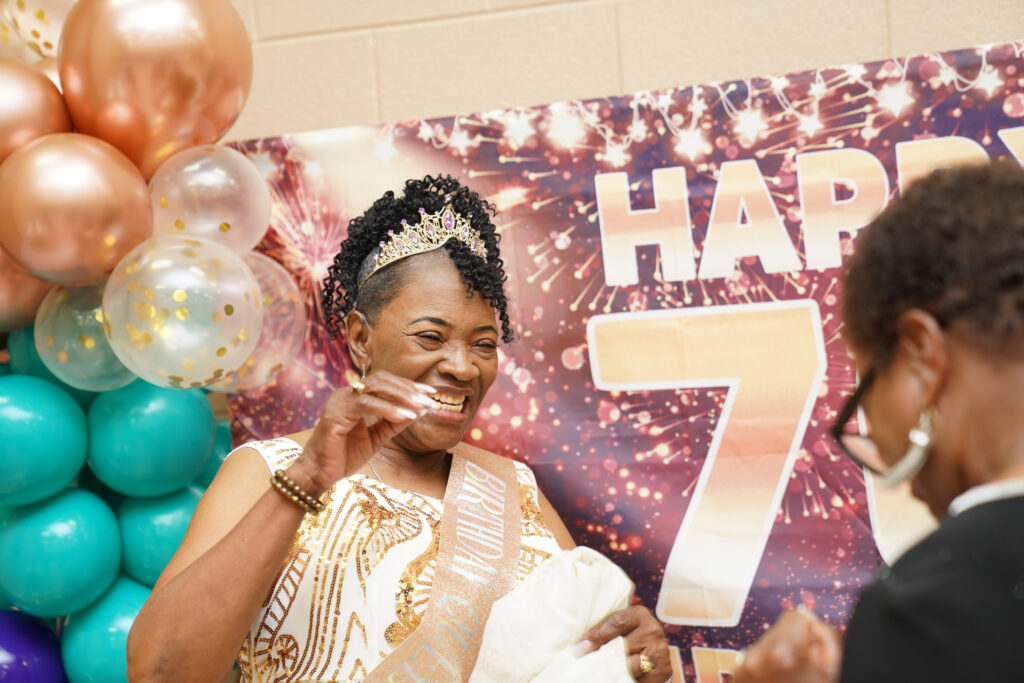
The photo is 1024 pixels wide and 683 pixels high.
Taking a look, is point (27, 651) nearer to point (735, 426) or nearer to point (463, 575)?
point (463, 575)

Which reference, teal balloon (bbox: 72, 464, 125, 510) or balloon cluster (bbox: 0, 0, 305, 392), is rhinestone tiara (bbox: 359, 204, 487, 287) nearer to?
balloon cluster (bbox: 0, 0, 305, 392)

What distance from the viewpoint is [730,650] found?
248 cm

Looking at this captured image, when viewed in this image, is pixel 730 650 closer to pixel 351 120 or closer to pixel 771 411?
pixel 771 411

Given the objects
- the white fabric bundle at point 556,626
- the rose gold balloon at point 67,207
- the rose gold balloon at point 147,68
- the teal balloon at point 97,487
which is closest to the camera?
the white fabric bundle at point 556,626

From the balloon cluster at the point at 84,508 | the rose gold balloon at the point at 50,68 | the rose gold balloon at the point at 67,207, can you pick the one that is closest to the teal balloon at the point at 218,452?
the balloon cluster at the point at 84,508

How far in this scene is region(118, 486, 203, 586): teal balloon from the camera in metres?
2.25

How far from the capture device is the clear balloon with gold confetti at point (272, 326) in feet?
7.98

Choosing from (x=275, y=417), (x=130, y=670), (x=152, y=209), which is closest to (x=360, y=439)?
(x=130, y=670)

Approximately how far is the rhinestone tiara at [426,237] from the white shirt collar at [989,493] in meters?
1.37

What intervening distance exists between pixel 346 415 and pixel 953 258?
103 cm

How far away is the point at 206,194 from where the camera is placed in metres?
2.23

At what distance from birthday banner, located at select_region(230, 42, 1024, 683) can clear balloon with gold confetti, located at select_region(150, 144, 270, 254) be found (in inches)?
15.0

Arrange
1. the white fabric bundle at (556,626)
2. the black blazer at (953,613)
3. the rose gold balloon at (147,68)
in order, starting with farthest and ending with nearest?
1. the rose gold balloon at (147,68)
2. the white fabric bundle at (556,626)
3. the black blazer at (953,613)

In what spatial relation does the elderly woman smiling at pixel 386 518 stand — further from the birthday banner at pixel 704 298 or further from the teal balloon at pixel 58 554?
the teal balloon at pixel 58 554
